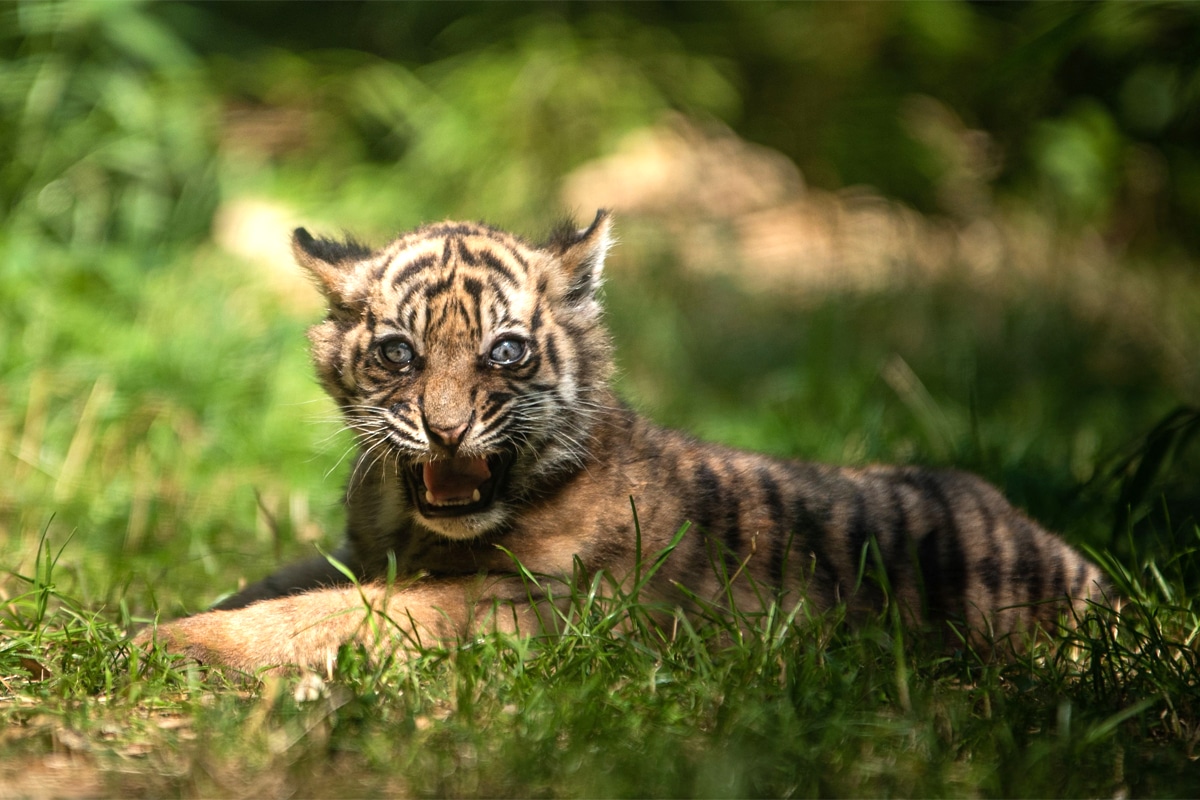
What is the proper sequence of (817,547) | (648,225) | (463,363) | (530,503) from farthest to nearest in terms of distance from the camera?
(648,225)
(817,547)
(530,503)
(463,363)

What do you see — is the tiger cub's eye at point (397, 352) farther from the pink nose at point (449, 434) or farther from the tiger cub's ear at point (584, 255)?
the tiger cub's ear at point (584, 255)

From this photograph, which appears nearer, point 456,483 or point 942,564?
point 456,483

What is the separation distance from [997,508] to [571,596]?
182 centimetres

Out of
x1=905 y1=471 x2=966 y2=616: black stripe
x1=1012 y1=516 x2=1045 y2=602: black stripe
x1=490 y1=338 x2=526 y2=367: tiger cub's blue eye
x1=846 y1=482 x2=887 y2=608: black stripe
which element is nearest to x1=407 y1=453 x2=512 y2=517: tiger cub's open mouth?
x1=490 y1=338 x2=526 y2=367: tiger cub's blue eye

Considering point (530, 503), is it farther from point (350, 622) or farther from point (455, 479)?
point (350, 622)

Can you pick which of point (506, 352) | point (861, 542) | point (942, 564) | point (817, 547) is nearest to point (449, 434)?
point (506, 352)

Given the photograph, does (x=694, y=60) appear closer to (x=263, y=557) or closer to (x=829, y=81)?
(x=829, y=81)

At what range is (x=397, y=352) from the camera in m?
4.13

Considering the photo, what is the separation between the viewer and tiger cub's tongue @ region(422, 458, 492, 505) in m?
A: 4.08

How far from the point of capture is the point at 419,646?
3598mm

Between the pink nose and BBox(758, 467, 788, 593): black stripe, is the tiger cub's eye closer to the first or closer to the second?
the pink nose

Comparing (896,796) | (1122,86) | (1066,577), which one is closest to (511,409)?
(896,796)

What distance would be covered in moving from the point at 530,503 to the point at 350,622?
721mm

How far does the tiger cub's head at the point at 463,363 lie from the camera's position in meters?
4.00
